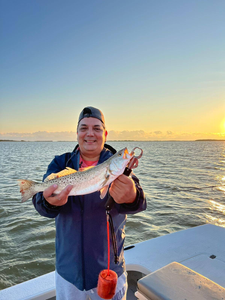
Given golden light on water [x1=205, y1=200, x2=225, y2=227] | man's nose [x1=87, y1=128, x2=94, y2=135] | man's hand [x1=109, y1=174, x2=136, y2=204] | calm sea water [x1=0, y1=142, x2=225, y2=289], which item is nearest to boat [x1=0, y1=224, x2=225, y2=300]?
man's hand [x1=109, y1=174, x2=136, y2=204]

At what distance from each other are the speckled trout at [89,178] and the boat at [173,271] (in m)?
1.22

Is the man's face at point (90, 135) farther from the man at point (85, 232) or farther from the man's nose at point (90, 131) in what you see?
the man at point (85, 232)

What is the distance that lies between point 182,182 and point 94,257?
15948mm

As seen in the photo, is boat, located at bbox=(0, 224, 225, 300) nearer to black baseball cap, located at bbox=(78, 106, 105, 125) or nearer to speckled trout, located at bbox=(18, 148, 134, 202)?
speckled trout, located at bbox=(18, 148, 134, 202)

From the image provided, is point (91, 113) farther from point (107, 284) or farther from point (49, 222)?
point (49, 222)

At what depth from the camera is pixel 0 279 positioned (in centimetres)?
591

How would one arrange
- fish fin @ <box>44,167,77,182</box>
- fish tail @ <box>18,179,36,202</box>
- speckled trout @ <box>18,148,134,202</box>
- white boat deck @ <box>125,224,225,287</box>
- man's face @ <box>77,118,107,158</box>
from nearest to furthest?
speckled trout @ <box>18,148,134,202</box>
fish fin @ <box>44,167,77,182</box>
fish tail @ <box>18,179,36,202</box>
man's face @ <box>77,118,107,158</box>
white boat deck @ <box>125,224,225,287</box>

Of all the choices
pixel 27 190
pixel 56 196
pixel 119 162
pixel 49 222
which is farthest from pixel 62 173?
pixel 49 222

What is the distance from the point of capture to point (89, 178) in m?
2.99

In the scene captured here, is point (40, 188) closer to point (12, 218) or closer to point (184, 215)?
point (12, 218)

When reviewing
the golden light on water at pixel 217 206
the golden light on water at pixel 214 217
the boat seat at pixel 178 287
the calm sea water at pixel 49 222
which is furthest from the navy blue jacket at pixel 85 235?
the golden light on water at pixel 217 206

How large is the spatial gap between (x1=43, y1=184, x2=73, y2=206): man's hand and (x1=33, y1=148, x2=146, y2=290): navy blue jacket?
116 mm

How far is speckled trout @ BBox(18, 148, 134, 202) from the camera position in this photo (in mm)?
2791

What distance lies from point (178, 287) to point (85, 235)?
1248 mm
